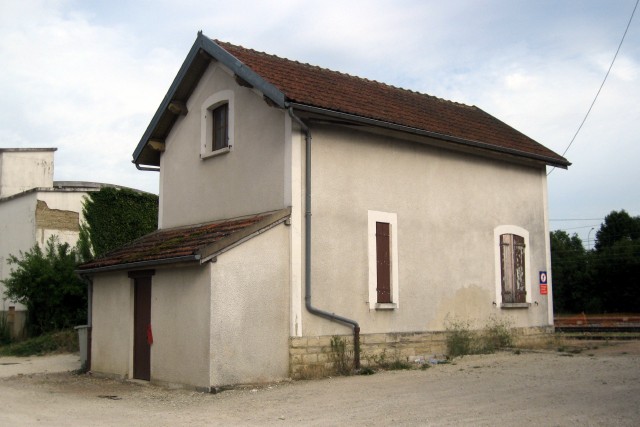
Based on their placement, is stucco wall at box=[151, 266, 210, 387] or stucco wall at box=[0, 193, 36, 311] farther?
stucco wall at box=[0, 193, 36, 311]

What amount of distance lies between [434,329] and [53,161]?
72.9 ft

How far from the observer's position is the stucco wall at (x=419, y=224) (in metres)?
13.6

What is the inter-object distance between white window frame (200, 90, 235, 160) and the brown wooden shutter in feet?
11.3

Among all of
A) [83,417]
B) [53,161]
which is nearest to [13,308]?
[53,161]

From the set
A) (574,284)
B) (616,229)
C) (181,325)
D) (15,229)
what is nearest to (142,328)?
(181,325)

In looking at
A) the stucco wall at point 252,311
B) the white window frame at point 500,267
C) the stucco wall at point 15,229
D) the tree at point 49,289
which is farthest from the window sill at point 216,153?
the stucco wall at point 15,229

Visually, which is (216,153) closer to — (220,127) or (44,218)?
(220,127)

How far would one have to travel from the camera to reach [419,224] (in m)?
15.3

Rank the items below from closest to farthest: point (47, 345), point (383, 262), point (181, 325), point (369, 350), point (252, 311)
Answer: point (252, 311)
point (181, 325)
point (369, 350)
point (383, 262)
point (47, 345)

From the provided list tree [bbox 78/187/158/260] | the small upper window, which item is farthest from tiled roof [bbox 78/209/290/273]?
tree [bbox 78/187/158/260]

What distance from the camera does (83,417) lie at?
994 centimetres

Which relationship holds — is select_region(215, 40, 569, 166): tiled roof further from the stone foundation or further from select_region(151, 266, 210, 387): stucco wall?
the stone foundation

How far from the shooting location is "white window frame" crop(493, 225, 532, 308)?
1684 cm

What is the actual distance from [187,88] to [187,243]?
14.4ft
